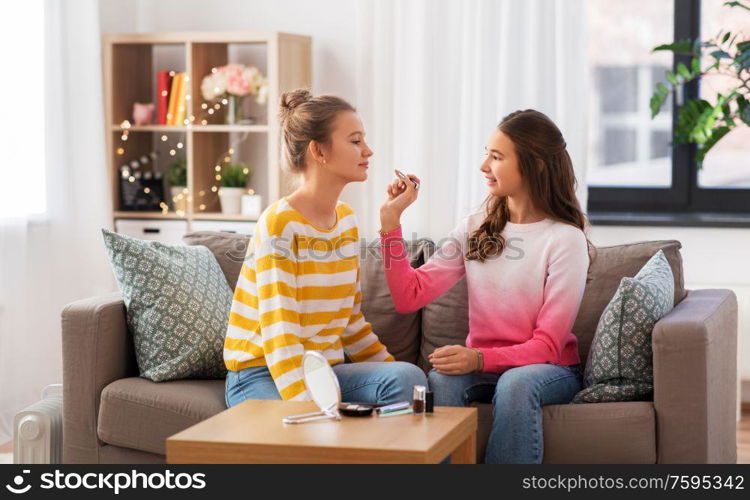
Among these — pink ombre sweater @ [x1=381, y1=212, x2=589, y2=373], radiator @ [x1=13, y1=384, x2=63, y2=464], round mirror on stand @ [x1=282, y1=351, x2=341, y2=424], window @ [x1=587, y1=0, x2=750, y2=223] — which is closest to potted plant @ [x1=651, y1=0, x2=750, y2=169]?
window @ [x1=587, y1=0, x2=750, y2=223]

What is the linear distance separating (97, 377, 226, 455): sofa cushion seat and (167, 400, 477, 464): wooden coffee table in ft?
1.74

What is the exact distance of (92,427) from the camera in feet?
8.64

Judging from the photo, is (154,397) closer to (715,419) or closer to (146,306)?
(146,306)

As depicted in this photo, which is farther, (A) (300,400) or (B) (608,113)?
(B) (608,113)

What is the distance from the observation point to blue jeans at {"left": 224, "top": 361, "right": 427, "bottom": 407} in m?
2.31

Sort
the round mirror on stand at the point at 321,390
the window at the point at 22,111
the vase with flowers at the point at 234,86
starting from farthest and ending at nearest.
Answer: the vase with flowers at the point at 234,86, the window at the point at 22,111, the round mirror on stand at the point at 321,390

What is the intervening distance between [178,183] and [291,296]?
6.76 ft

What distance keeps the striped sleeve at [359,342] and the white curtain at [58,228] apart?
1.61 m

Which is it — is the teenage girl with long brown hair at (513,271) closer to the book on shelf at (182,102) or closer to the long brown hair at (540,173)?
the long brown hair at (540,173)

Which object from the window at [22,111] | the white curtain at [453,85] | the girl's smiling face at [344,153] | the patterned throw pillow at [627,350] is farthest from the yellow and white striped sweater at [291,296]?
the window at [22,111]

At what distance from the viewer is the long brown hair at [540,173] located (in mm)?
2559
